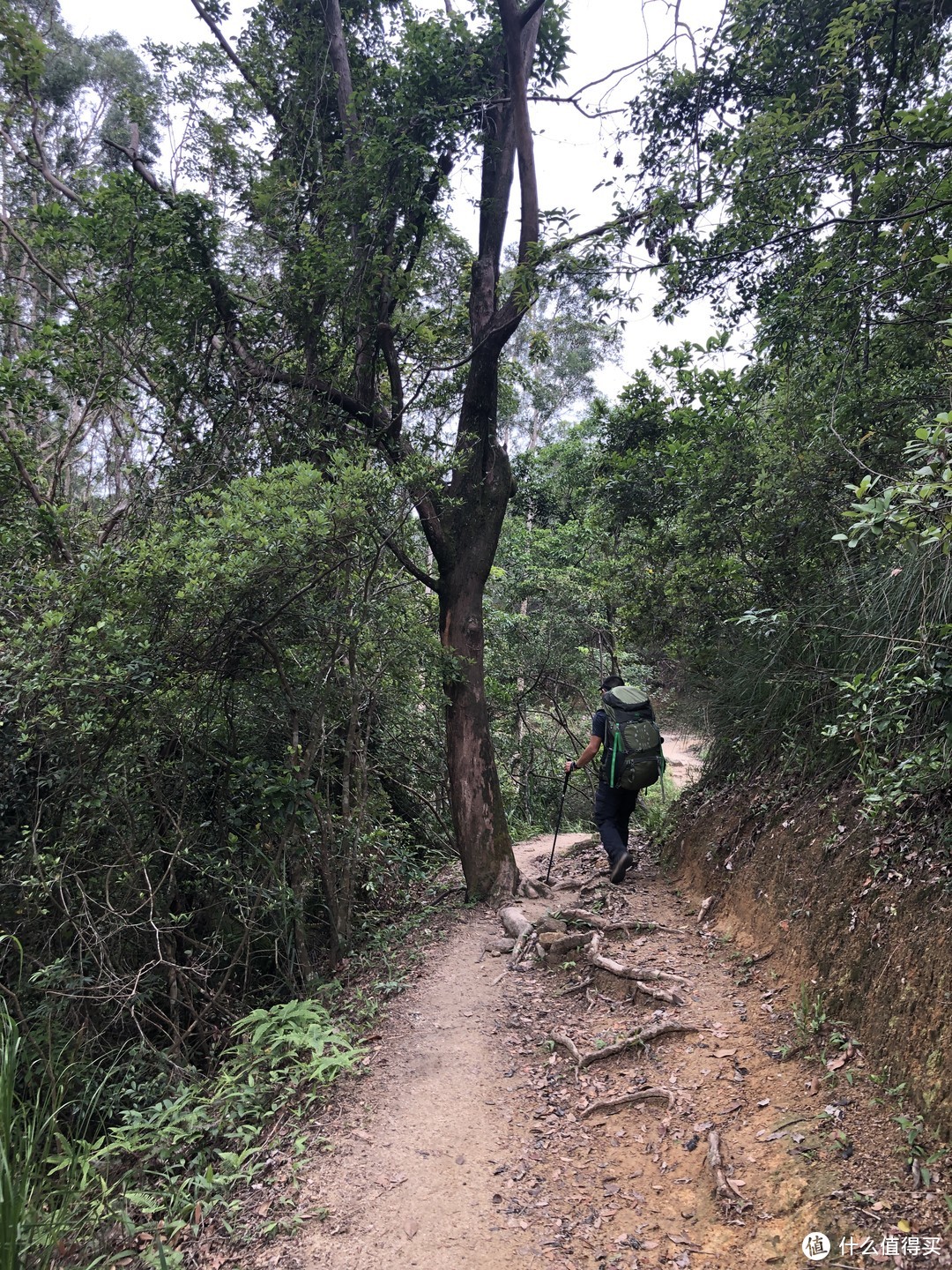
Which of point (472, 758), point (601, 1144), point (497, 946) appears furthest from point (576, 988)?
point (472, 758)

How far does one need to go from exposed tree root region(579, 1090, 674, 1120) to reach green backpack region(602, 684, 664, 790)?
285 centimetres

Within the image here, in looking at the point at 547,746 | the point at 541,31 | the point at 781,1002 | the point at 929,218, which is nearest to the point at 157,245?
the point at 541,31

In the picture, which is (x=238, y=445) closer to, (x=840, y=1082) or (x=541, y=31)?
(x=541, y=31)

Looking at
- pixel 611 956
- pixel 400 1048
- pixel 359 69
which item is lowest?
pixel 400 1048

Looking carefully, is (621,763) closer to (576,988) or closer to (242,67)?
(576,988)

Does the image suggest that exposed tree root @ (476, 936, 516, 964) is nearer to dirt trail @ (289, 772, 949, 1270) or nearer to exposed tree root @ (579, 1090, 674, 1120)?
dirt trail @ (289, 772, 949, 1270)

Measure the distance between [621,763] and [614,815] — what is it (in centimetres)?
61

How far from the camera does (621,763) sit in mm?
6094

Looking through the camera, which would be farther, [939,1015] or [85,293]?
[85,293]

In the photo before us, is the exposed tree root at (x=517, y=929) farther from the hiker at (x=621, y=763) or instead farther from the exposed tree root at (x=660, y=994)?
the exposed tree root at (x=660, y=994)

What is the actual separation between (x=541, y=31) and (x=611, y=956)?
9438mm

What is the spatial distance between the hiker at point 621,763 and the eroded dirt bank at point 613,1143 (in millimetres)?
1453

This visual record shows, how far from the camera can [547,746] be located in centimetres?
1319

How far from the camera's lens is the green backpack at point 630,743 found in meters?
6.06
